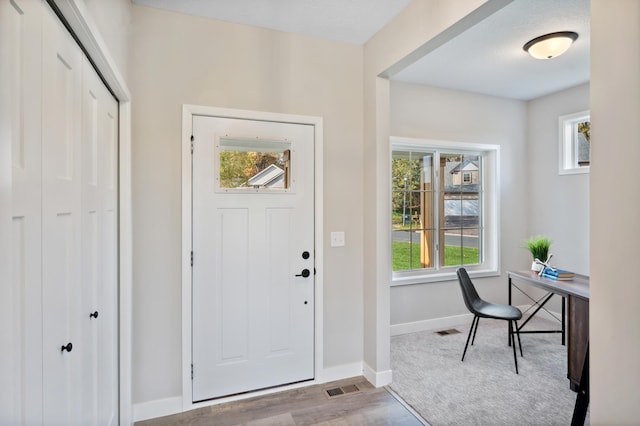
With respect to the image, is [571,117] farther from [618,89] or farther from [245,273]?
[245,273]

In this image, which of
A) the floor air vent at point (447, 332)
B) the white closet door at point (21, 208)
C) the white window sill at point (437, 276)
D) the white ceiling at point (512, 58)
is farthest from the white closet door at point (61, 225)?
the floor air vent at point (447, 332)

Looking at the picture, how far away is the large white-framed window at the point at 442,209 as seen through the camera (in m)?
3.79

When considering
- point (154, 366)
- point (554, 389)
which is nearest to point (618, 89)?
point (554, 389)

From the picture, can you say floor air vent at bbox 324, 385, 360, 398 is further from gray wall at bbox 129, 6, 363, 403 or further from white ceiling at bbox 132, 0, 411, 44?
white ceiling at bbox 132, 0, 411, 44

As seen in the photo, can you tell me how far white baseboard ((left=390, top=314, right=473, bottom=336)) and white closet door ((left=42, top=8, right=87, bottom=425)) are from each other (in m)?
3.04

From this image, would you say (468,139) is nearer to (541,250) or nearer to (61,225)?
(541,250)

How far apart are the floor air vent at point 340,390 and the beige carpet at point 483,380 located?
318 millimetres

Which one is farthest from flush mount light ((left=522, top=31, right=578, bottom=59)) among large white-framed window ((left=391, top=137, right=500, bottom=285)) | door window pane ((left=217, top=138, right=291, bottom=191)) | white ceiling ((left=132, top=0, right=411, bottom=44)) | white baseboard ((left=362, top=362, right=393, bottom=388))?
white baseboard ((left=362, top=362, right=393, bottom=388))

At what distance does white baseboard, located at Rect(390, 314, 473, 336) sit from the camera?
366cm

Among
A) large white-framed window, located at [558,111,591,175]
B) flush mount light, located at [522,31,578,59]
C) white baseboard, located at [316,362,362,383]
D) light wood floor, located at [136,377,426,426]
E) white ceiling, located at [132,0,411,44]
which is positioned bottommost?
light wood floor, located at [136,377,426,426]

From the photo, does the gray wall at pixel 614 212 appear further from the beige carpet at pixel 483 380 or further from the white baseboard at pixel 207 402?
the white baseboard at pixel 207 402

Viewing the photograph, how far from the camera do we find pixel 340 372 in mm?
2676

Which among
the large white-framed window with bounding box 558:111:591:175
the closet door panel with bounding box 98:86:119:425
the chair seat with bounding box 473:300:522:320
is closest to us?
the closet door panel with bounding box 98:86:119:425

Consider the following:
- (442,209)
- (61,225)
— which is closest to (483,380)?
(442,209)
